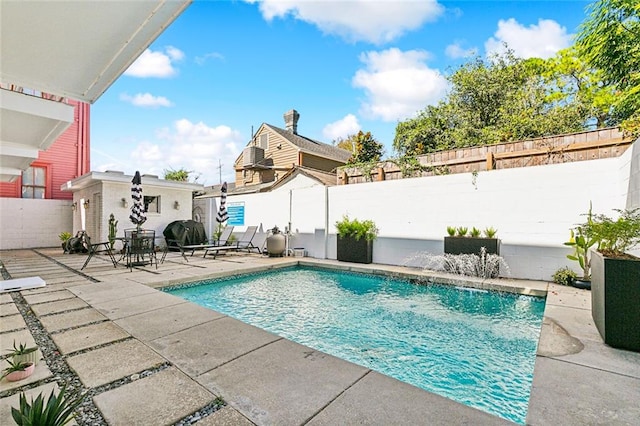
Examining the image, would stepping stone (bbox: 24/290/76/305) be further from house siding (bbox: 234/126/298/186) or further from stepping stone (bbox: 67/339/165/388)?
house siding (bbox: 234/126/298/186)

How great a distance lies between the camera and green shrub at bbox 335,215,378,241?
790 cm

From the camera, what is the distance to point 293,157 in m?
17.0

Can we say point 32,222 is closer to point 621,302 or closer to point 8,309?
point 8,309

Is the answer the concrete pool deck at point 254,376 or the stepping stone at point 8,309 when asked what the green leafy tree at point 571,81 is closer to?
the concrete pool deck at point 254,376

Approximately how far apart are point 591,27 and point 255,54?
9.34m

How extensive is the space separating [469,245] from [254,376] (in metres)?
5.37

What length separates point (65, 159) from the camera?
1389cm

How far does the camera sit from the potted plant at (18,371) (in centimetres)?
203

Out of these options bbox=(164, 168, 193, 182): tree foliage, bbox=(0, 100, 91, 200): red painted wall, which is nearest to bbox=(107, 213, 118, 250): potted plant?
bbox=(0, 100, 91, 200): red painted wall

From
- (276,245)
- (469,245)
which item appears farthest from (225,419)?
(276,245)

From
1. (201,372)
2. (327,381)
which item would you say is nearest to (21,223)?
(201,372)

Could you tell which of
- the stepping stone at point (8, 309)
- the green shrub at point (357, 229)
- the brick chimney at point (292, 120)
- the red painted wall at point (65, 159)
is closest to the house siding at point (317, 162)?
the brick chimney at point (292, 120)

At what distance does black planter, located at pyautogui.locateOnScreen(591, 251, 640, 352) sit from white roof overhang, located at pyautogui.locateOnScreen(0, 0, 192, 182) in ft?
14.9

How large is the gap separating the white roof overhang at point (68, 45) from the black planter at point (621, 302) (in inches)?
179
